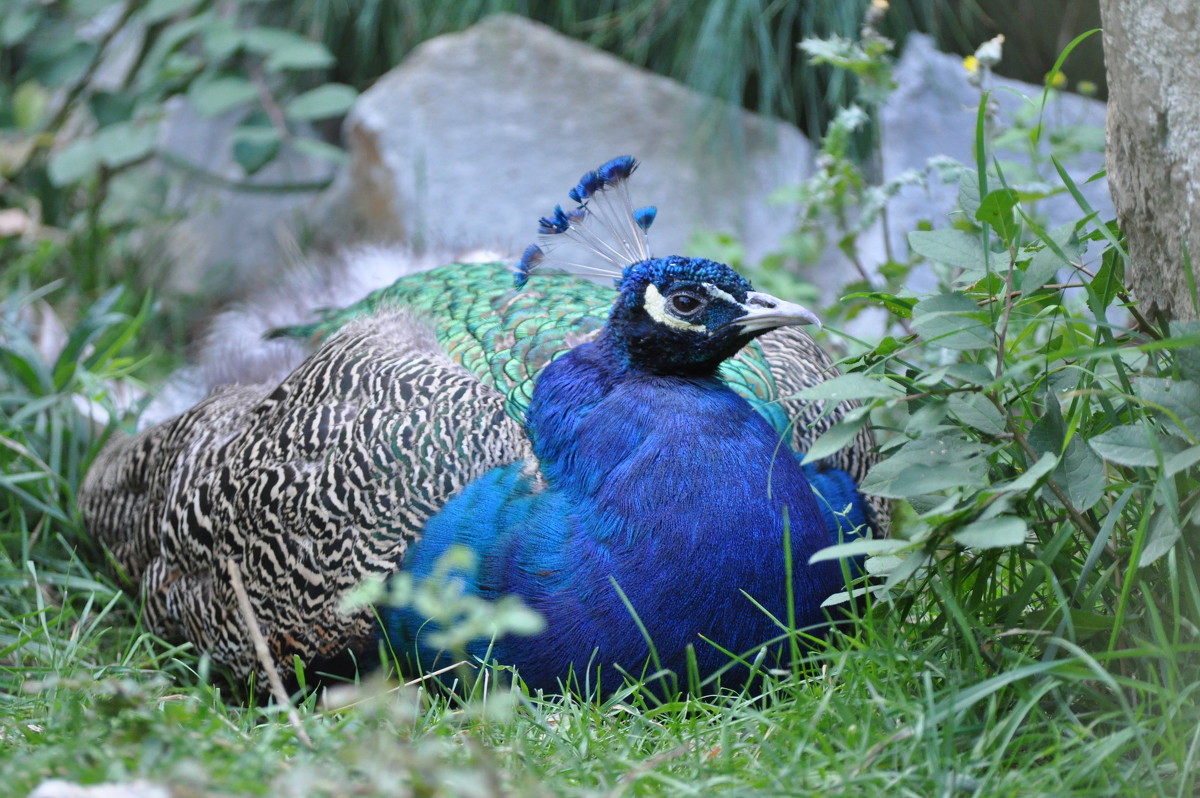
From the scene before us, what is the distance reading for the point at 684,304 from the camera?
2648mm

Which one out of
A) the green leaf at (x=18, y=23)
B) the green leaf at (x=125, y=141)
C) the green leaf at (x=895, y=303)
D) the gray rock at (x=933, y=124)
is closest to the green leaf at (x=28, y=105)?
the green leaf at (x=18, y=23)

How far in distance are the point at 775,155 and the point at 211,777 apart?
435 centimetres

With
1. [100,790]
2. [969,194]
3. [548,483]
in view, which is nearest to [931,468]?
[969,194]

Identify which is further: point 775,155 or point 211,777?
point 775,155

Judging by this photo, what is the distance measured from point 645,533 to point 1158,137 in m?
1.20

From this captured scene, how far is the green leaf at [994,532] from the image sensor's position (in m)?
1.85

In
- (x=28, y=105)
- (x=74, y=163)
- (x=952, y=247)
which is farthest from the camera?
(x=28, y=105)

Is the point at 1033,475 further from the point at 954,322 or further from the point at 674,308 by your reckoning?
the point at 674,308

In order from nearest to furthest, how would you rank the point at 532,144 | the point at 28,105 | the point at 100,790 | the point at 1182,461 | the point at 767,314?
the point at 100,790, the point at 1182,461, the point at 767,314, the point at 28,105, the point at 532,144

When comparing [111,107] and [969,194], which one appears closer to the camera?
[969,194]

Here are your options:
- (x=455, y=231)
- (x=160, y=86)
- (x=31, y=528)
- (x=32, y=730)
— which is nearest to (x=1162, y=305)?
(x=32, y=730)

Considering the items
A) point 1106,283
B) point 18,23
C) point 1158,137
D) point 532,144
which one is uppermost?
point 1158,137

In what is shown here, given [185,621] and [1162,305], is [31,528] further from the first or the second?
[1162,305]

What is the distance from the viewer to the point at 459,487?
2.64m
